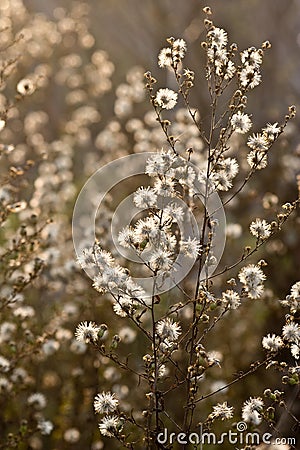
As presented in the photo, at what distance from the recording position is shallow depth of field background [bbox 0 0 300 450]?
3.44m

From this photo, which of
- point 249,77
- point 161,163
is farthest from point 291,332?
point 249,77

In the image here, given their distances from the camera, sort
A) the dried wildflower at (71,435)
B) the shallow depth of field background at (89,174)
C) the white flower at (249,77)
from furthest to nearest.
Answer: the shallow depth of field background at (89,174) → the dried wildflower at (71,435) → the white flower at (249,77)

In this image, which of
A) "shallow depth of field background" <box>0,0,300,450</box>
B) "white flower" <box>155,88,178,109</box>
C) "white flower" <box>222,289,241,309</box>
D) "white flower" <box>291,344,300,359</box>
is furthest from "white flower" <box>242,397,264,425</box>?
"shallow depth of field background" <box>0,0,300,450</box>

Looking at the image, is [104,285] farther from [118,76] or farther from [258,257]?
[118,76]

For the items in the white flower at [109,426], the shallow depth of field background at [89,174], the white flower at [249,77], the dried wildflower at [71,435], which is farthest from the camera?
the shallow depth of field background at [89,174]

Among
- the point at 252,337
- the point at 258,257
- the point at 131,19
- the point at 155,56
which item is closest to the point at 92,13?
the point at 131,19

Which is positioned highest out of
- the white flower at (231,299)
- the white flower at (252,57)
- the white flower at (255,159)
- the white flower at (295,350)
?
the white flower at (252,57)

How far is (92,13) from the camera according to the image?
697 centimetres

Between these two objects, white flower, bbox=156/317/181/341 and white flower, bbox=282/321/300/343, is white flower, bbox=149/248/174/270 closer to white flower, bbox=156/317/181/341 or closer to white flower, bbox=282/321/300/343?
white flower, bbox=156/317/181/341

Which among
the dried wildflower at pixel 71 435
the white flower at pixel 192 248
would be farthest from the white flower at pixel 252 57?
the dried wildflower at pixel 71 435

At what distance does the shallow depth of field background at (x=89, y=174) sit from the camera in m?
3.44

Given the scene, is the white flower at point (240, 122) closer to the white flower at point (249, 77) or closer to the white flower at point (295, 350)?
the white flower at point (249, 77)

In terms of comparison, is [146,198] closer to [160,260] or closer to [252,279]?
[160,260]

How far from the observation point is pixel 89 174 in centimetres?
500
